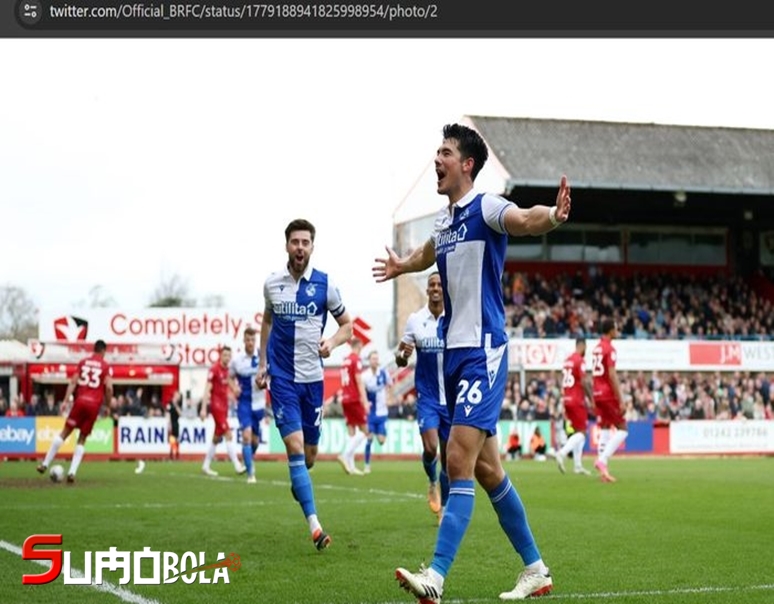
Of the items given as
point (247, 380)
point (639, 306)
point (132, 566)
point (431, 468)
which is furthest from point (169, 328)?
point (132, 566)

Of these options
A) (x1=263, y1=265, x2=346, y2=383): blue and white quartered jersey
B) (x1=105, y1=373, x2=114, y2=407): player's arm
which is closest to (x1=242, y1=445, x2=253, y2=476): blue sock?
(x1=105, y1=373, x2=114, y2=407): player's arm

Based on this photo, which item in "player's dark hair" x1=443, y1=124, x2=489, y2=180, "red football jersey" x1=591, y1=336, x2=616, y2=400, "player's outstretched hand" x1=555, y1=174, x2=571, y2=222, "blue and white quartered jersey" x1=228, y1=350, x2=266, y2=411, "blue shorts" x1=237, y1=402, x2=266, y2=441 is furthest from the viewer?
"blue and white quartered jersey" x1=228, y1=350, x2=266, y2=411

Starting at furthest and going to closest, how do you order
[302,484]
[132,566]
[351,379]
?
[351,379], [302,484], [132,566]

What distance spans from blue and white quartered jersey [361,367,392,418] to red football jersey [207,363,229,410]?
15.4 feet

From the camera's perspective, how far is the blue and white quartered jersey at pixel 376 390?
100ft

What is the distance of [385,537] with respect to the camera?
1231 cm

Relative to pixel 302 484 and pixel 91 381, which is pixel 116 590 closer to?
pixel 302 484

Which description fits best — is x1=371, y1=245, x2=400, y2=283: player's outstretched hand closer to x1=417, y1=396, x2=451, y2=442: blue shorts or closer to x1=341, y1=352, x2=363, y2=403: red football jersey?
x1=417, y1=396, x2=451, y2=442: blue shorts

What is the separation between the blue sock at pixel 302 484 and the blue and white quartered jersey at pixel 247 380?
12.4 m

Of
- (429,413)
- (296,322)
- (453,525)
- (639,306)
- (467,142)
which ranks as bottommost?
(453,525)

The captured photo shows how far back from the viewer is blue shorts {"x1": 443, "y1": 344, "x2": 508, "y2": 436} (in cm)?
796

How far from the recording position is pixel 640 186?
50.8 meters

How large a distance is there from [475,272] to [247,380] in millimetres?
16845
